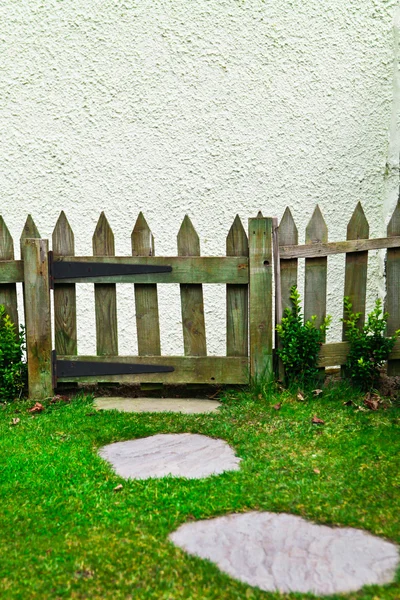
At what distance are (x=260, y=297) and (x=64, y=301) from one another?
141 centimetres

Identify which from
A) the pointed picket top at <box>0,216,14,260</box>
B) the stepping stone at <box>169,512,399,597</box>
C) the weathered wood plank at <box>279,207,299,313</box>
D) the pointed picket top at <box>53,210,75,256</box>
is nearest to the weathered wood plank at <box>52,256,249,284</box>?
the pointed picket top at <box>53,210,75,256</box>

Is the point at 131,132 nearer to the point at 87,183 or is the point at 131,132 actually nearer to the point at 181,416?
the point at 87,183

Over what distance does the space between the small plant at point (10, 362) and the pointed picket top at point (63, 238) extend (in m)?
0.59

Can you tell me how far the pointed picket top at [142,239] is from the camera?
4.01 meters

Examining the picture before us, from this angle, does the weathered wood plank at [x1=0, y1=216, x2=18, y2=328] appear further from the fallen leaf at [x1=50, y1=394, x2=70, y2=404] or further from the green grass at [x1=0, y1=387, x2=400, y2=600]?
the green grass at [x1=0, y1=387, x2=400, y2=600]

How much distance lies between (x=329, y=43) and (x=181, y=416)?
11.1 ft

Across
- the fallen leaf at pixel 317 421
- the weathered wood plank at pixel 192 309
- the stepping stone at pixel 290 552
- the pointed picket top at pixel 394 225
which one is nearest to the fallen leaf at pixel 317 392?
the fallen leaf at pixel 317 421

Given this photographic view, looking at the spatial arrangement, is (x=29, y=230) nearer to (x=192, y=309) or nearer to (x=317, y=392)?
(x=192, y=309)

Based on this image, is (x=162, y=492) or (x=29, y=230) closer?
(x=162, y=492)

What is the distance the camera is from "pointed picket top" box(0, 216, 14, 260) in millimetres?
4090

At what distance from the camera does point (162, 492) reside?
254cm

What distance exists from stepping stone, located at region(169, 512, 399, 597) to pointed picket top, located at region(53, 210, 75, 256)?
242cm

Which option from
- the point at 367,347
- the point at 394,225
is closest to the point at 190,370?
the point at 367,347

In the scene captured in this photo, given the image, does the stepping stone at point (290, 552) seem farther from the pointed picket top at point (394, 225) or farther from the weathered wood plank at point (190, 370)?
the pointed picket top at point (394, 225)
